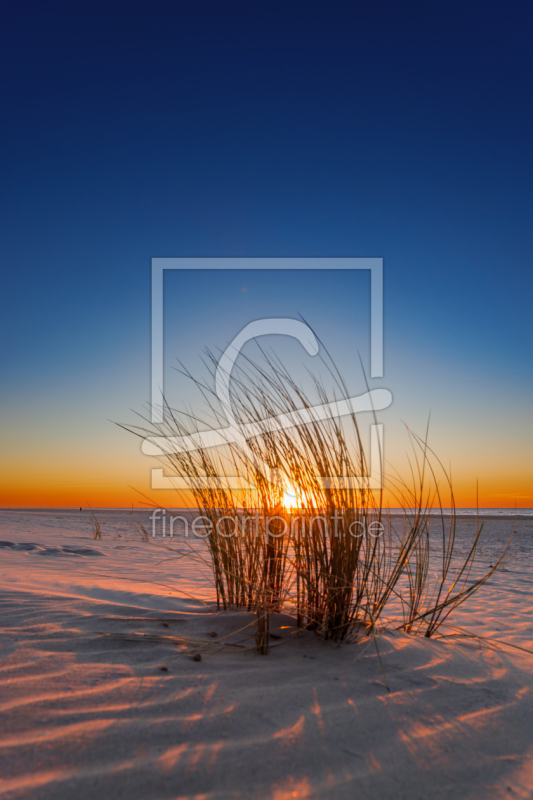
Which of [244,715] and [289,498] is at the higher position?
[289,498]

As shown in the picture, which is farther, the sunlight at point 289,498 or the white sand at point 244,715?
the sunlight at point 289,498

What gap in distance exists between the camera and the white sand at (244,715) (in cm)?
110

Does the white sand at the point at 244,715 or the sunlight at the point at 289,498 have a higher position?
the sunlight at the point at 289,498

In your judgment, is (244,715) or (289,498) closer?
(244,715)

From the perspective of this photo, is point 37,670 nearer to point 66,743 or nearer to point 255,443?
point 66,743

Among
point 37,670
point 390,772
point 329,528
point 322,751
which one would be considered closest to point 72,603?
point 37,670

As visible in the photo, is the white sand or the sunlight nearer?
the white sand

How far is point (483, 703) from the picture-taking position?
1.51 meters

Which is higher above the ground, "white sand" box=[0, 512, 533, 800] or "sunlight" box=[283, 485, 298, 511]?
"sunlight" box=[283, 485, 298, 511]

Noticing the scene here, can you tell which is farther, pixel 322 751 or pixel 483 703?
pixel 483 703

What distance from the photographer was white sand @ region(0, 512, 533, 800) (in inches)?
43.5

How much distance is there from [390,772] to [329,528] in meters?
0.81

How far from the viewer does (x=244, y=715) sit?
1.34m

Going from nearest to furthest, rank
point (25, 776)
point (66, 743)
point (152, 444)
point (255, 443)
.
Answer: point (25, 776), point (66, 743), point (255, 443), point (152, 444)
